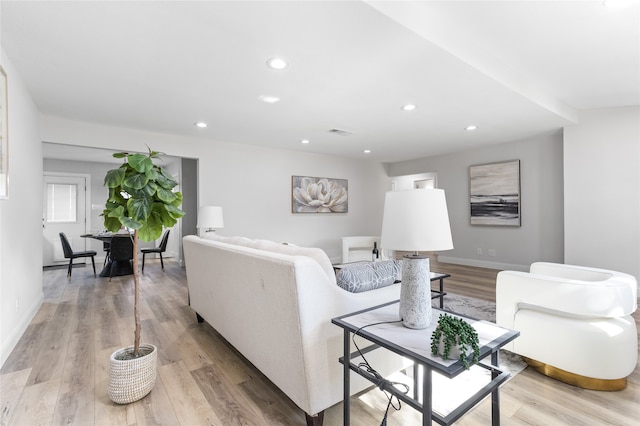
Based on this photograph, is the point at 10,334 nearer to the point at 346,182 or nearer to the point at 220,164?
the point at 220,164

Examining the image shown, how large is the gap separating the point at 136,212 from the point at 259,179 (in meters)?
4.07

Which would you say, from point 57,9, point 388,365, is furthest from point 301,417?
point 57,9

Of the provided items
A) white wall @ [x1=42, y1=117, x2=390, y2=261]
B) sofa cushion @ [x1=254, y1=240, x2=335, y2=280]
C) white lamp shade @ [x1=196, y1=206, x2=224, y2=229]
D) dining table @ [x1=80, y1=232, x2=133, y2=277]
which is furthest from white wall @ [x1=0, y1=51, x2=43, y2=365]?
sofa cushion @ [x1=254, y1=240, x2=335, y2=280]

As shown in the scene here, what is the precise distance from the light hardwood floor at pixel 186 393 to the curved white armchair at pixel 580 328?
0.40ft

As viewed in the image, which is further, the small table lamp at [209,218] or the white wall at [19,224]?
the small table lamp at [209,218]

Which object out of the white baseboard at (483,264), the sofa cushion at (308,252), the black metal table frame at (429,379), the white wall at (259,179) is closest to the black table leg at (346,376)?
the black metal table frame at (429,379)

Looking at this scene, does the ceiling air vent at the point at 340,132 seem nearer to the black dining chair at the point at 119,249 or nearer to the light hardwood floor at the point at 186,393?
the light hardwood floor at the point at 186,393

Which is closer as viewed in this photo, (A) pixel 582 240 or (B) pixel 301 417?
(B) pixel 301 417

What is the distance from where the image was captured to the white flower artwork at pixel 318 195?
6215 millimetres

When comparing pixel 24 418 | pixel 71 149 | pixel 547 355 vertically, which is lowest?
pixel 24 418

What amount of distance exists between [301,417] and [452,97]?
3.33m

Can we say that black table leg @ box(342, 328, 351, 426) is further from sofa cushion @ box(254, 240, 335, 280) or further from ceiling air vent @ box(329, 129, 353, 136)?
ceiling air vent @ box(329, 129, 353, 136)

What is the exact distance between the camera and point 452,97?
3.28 m

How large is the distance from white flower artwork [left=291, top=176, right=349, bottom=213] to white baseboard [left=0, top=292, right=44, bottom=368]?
4.05 m
